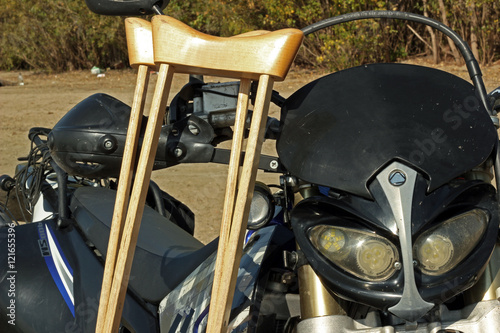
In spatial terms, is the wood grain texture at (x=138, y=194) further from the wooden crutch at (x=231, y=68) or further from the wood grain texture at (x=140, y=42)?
the wood grain texture at (x=140, y=42)

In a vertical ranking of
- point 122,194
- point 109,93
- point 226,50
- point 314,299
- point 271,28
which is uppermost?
point 226,50

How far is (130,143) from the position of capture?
4.85ft

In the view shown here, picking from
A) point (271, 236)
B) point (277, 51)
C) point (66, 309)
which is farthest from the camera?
point (66, 309)

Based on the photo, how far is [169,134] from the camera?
1.58 m

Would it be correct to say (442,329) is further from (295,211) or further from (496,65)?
(496,65)

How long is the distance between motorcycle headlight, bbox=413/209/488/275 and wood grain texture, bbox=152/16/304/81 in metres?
0.45

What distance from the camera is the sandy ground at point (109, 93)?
5.52 m

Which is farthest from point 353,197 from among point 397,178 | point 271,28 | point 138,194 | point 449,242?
point 271,28

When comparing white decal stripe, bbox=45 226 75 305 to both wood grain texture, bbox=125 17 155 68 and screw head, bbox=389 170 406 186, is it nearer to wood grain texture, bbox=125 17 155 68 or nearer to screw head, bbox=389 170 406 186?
wood grain texture, bbox=125 17 155 68

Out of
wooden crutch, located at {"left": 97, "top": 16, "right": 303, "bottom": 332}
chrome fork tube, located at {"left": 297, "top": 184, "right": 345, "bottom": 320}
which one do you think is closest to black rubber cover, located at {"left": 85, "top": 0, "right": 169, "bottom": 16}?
wooden crutch, located at {"left": 97, "top": 16, "right": 303, "bottom": 332}

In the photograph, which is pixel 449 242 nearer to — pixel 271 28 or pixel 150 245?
pixel 150 245

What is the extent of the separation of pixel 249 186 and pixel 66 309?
926mm

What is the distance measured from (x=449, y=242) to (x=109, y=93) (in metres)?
9.06

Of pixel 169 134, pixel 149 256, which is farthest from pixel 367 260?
pixel 149 256
